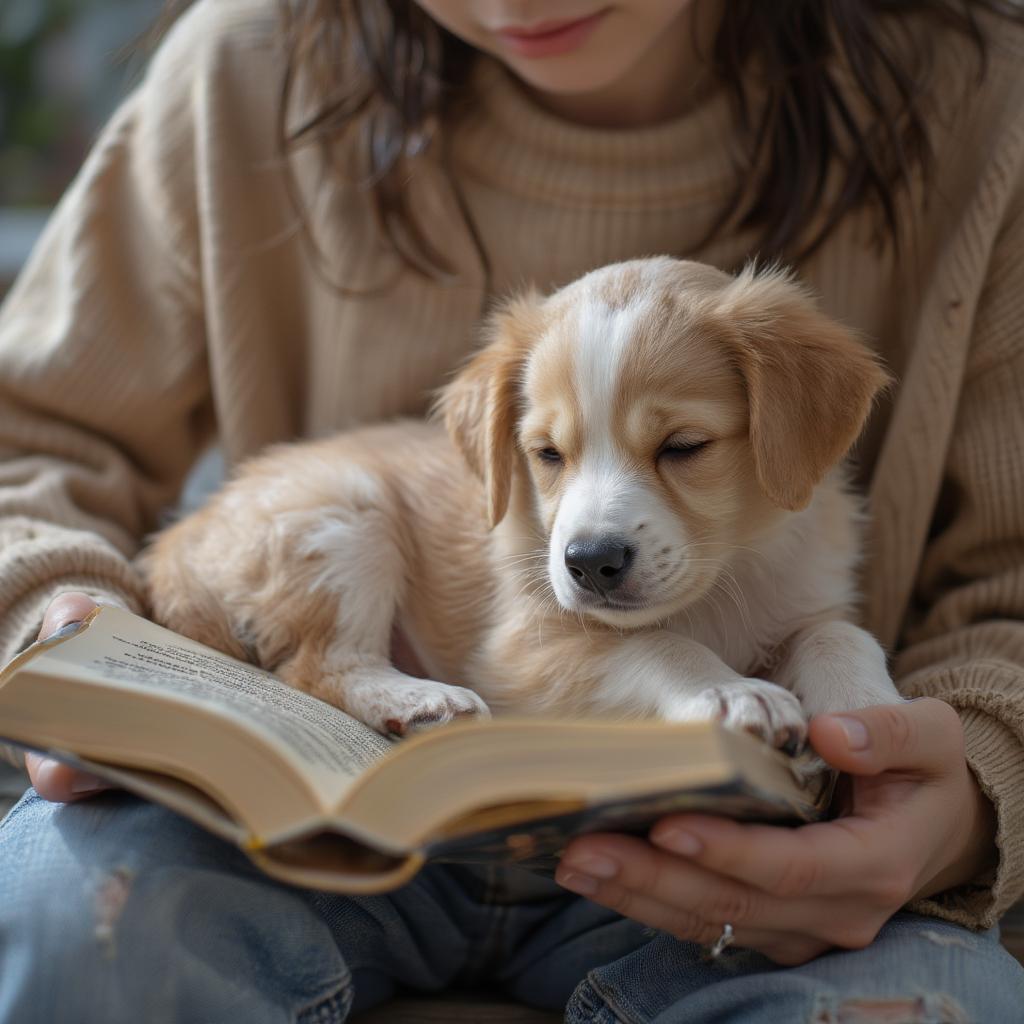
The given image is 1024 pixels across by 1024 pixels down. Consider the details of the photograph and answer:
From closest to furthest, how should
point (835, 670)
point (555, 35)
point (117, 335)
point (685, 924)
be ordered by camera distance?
point (685, 924) < point (835, 670) < point (555, 35) < point (117, 335)

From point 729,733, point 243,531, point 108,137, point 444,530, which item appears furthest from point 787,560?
point 108,137

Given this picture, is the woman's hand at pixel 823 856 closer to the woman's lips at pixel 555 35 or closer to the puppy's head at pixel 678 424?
the puppy's head at pixel 678 424

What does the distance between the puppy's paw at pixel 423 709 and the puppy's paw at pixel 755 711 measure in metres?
0.31

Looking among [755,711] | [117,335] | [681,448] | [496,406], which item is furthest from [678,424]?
[117,335]

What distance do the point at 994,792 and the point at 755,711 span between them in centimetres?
40

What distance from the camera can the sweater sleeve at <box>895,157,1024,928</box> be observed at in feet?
5.60

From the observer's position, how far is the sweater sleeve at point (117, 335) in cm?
205

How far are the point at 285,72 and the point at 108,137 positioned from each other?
38cm

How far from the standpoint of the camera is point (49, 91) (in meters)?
4.44

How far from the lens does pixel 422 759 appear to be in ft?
3.42

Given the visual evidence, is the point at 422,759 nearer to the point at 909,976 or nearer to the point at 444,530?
the point at 909,976

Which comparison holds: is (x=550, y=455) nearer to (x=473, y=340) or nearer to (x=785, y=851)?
(x=473, y=340)

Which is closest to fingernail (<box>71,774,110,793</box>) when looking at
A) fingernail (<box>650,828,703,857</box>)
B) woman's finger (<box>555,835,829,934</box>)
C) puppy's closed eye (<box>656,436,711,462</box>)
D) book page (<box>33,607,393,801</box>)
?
book page (<box>33,607,393,801</box>)

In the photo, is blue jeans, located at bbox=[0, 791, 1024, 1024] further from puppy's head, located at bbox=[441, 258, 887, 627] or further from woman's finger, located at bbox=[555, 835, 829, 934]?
puppy's head, located at bbox=[441, 258, 887, 627]
